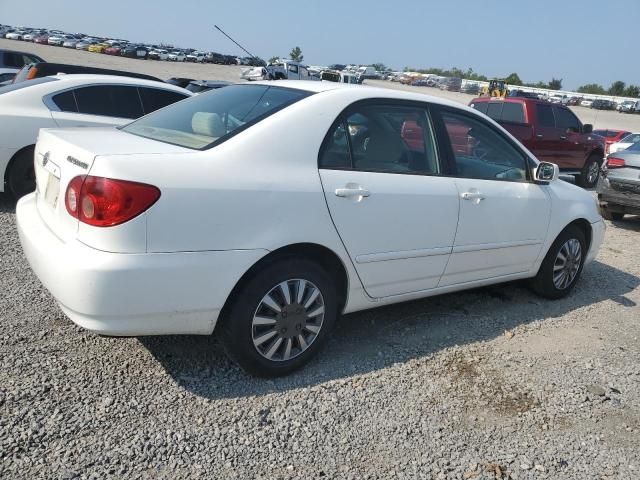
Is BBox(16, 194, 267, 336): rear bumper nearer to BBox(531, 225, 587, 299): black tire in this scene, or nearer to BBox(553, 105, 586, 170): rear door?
BBox(531, 225, 587, 299): black tire

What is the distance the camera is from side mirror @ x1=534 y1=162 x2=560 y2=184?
179 inches

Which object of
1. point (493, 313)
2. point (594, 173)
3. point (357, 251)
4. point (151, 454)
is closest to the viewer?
point (151, 454)

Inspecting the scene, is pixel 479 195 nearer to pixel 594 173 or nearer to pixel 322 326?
pixel 322 326

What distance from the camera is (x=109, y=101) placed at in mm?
6770

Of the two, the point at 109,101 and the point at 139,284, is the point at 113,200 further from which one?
the point at 109,101

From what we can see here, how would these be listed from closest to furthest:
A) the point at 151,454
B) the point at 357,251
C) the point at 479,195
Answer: the point at 151,454 < the point at 357,251 < the point at 479,195

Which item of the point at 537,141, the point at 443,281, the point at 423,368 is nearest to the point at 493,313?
the point at 443,281

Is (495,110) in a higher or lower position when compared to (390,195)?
lower

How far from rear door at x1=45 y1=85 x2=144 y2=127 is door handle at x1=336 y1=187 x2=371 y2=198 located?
13.9 ft

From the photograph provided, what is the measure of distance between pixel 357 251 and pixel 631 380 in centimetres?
207

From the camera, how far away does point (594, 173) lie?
44.4 feet

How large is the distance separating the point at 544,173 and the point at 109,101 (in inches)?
194

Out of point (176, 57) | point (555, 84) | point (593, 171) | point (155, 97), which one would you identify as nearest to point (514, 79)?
point (555, 84)

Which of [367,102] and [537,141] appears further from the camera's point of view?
[537,141]
